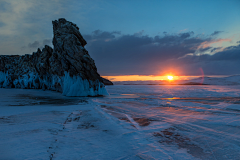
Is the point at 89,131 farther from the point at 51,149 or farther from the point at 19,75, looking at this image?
the point at 19,75

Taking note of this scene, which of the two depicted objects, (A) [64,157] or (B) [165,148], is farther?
(B) [165,148]

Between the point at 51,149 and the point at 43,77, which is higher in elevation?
the point at 43,77

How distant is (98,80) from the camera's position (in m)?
26.6

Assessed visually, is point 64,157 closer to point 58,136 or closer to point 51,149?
point 51,149

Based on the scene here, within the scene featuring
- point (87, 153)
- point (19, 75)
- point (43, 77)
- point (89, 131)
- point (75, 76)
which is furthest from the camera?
point (19, 75)

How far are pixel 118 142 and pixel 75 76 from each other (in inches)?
899

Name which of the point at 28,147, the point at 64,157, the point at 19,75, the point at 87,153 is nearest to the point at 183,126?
the point at 87,153

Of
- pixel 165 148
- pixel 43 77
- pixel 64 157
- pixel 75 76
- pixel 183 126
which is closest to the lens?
pixel 64 157

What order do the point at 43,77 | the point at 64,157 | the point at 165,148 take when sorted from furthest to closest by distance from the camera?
the point at 43,77
the point at 165,148
the point at 64,157

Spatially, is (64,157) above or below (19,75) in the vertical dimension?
below

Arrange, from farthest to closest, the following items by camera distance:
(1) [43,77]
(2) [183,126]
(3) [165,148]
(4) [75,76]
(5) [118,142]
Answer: (1) [43,77] → (4) [75,76] → (2) [183,126] → (5) [118,142] → (3) [165,148]

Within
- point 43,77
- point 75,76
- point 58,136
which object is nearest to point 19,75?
point 43,77

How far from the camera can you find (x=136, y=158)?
396 cm

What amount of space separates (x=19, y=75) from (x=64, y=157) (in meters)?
73.1
